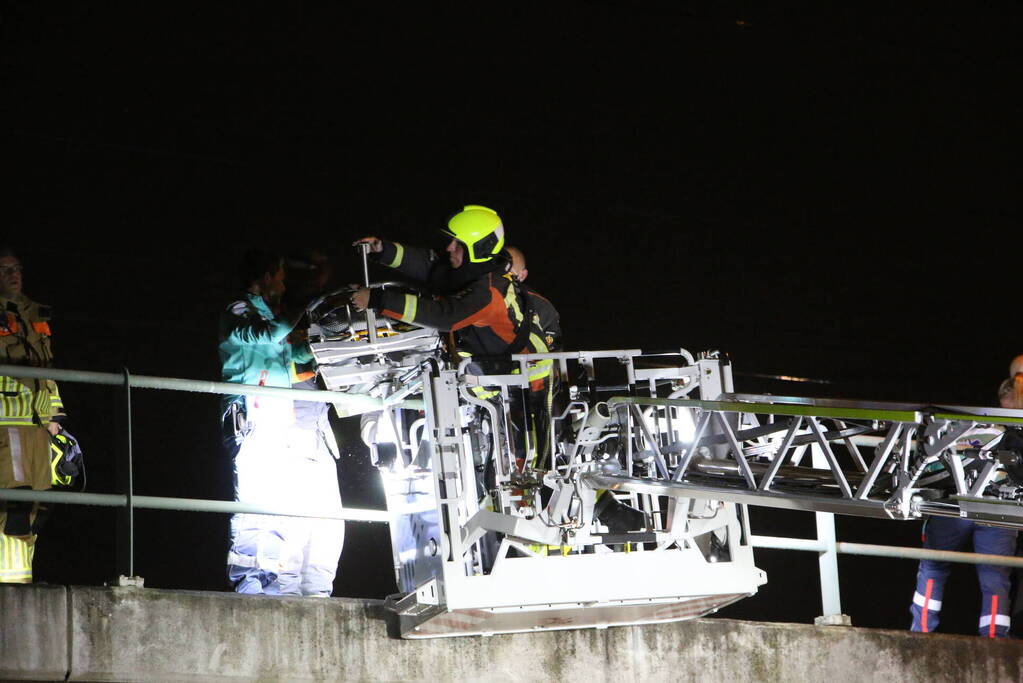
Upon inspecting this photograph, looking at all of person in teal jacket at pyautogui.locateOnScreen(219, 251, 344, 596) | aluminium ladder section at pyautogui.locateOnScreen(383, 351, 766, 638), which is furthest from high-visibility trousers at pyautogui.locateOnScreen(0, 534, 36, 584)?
aluminium ladder section at pyautogui.locateOnScreen(383, 351, 766, 638)

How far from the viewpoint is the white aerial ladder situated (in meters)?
5.64

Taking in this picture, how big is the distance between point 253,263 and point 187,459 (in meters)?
6.59

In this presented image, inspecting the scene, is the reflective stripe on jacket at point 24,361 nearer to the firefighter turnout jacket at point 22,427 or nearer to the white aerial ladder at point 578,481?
the firefighter turnout jacket at point 22,427

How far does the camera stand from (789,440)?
5441 millimetres

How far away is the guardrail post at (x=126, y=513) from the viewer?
230 inches

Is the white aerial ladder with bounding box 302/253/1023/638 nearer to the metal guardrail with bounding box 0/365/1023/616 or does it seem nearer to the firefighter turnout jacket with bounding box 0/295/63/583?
the metal guardrail with bounding box 0/365/1023/616

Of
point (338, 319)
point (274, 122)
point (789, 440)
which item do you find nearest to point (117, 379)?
point (338, 319)

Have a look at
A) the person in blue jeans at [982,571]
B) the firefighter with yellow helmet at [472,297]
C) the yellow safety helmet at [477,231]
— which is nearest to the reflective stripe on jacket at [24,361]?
the firefighter with yellow helmet at [472,297]

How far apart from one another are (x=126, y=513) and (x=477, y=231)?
211cm

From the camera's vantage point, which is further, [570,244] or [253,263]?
[570,244]

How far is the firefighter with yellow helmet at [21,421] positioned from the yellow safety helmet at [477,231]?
7.19 ft

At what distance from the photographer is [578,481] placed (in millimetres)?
5961

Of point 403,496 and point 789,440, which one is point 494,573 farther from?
point 789,440

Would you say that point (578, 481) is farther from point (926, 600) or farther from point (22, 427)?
point (926, 600)
